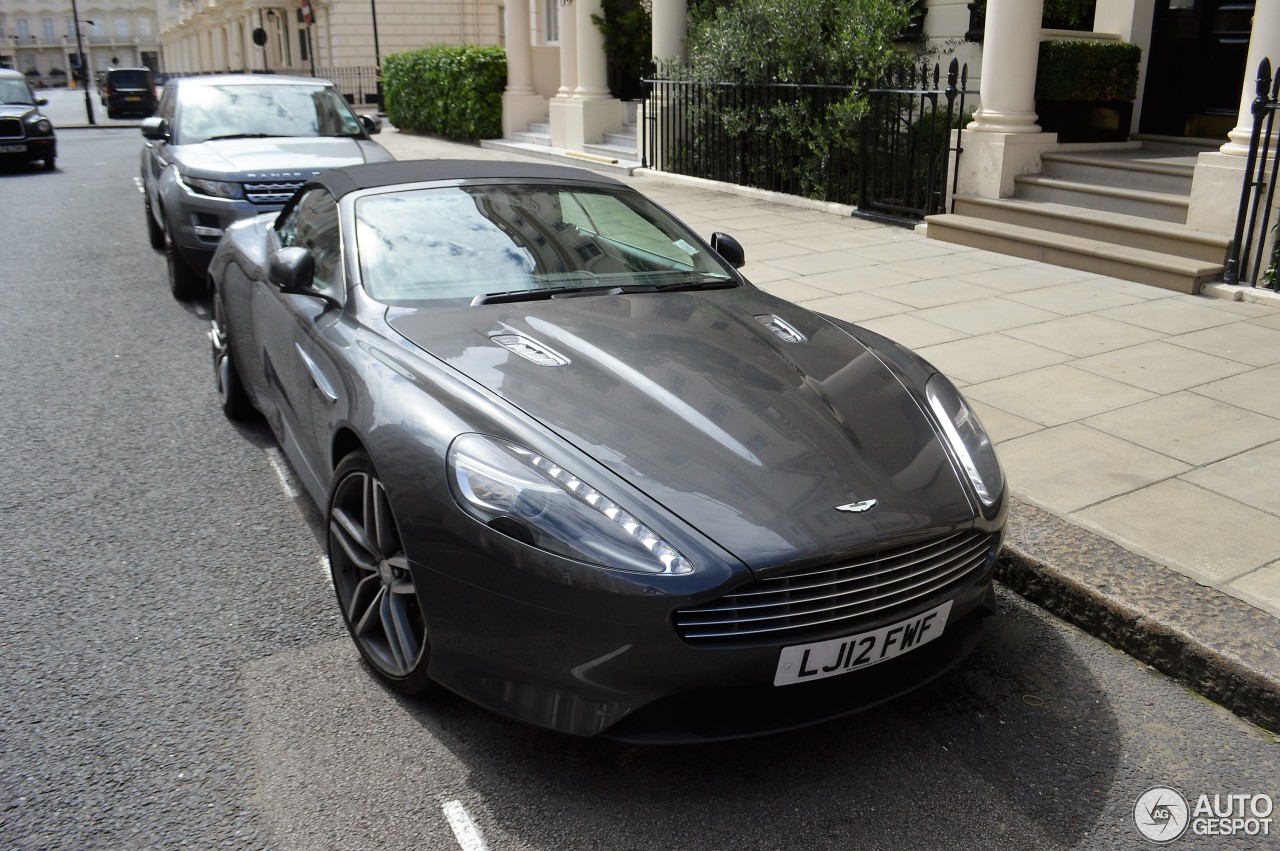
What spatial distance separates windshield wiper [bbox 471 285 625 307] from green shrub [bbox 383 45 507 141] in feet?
64.4

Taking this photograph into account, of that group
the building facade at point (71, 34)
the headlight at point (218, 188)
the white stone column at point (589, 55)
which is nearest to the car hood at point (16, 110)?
the white stone column at point (589, 55)

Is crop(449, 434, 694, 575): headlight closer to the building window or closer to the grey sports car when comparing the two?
the grey sports car

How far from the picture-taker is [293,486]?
15.4 feet

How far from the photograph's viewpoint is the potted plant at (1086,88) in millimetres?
11047

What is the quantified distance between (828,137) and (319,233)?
28.6 ft

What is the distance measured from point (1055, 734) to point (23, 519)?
156 inches

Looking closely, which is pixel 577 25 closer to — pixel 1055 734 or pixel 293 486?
pixel 293 486

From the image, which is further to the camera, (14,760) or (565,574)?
(14,760)

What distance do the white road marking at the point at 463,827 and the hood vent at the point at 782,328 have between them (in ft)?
6.01

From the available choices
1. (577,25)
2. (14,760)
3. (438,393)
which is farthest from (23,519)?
(577,25)

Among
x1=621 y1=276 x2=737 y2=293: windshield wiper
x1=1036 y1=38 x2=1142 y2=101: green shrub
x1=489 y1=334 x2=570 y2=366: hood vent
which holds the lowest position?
x1=489 y1=334 x2=570 y2=366: hood vent

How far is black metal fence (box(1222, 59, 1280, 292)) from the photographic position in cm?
756

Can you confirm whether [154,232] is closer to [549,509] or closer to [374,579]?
[374,579]

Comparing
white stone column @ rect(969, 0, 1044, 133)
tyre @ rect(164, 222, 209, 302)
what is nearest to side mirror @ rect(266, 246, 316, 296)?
tyre @ rect(164, 222, 209, 302)
